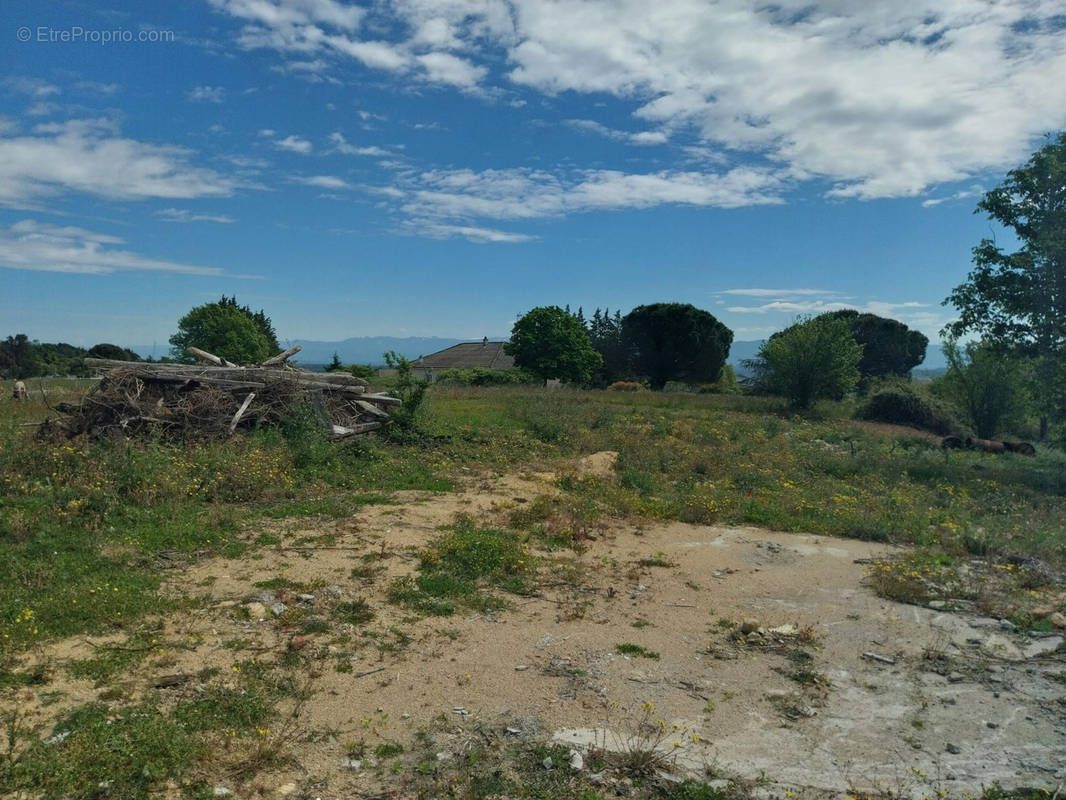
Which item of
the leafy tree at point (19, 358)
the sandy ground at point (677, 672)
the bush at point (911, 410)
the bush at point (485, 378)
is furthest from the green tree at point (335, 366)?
the sandy ground at point (677, 672)

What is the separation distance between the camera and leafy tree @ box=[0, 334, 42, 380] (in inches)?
1730

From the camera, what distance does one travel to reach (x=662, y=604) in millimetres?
6766

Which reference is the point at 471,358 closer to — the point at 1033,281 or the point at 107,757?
the point at 1033,281

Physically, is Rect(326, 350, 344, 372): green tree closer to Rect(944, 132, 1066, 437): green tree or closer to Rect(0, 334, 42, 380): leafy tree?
Rect(0, 334, 42, 380): leafy tree

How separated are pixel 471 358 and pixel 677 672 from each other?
183 ft

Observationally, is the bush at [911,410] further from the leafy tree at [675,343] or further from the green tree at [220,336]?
the green tree at [220,336]

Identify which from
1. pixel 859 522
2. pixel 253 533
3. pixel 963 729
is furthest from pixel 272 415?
pixel 963 729

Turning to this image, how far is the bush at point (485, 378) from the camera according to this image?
38.8 meters

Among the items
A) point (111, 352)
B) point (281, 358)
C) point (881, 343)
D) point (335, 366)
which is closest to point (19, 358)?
point (111, 352)

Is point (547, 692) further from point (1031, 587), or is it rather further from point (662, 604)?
point (1031, 587)

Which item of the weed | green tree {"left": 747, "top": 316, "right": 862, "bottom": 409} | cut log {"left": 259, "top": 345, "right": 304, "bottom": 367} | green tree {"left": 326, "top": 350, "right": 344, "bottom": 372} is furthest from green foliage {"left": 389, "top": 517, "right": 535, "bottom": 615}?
green tree {"left": 326, "top": 350, "right": 344, "bottom": 372}

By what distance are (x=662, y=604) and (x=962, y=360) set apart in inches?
1036

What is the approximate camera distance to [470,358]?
6028cm

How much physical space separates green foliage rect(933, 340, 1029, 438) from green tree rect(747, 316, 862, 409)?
12.6ft
